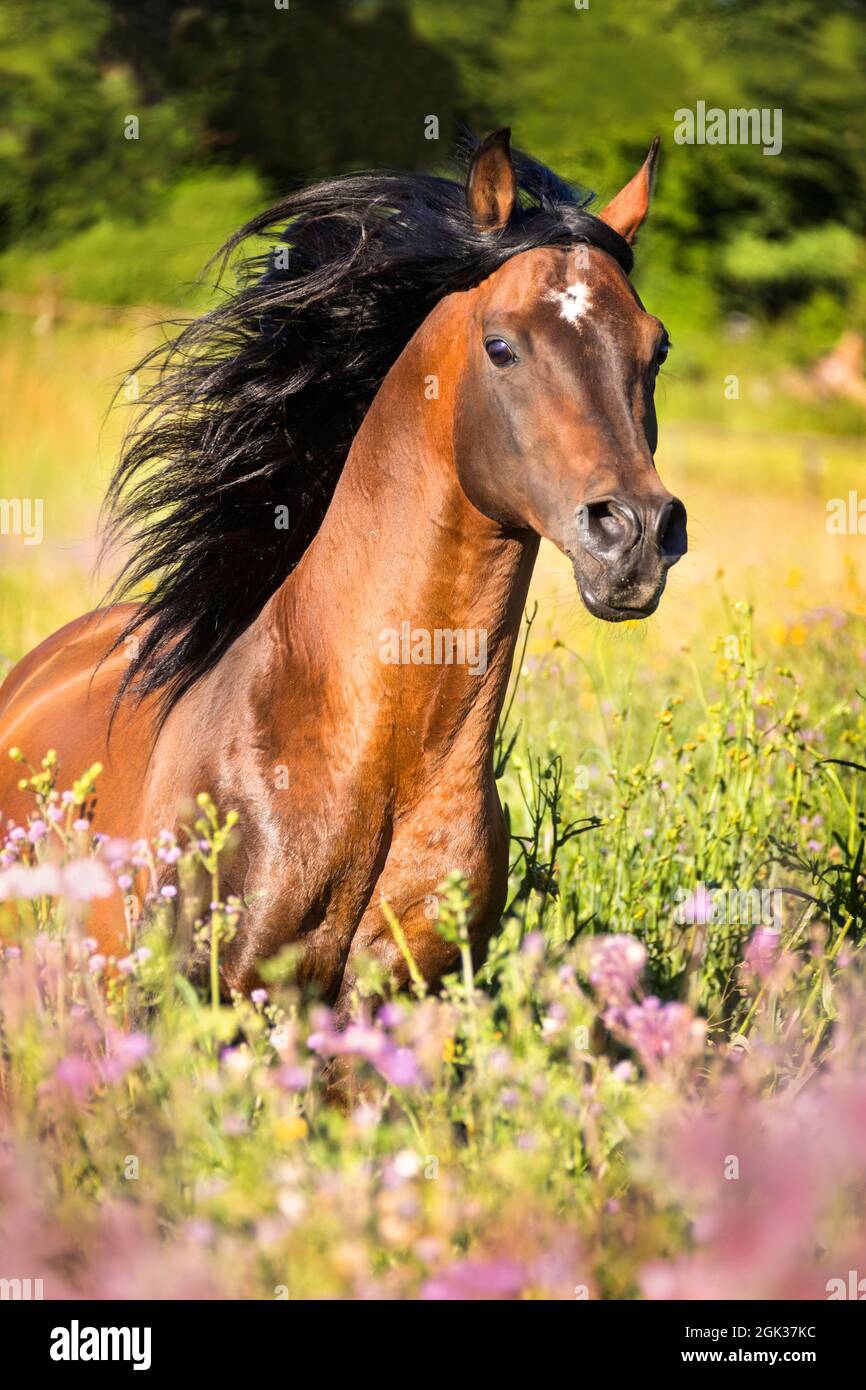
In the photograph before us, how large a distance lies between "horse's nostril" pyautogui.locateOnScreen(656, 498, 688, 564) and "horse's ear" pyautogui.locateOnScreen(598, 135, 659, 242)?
0.90m

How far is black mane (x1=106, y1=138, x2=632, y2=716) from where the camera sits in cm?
343

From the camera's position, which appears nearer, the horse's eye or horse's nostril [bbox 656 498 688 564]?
horse's nostril [bbox 656 498 688 564]

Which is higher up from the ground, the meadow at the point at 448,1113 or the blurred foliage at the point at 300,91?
the blurred foliage at the point at 300,91

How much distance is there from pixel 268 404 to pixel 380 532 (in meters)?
0.65

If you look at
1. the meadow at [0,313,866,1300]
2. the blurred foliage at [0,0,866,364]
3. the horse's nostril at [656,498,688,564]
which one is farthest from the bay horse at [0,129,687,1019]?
the blurred foliage at [0,0,866,364]

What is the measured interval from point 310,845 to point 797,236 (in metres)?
23.1

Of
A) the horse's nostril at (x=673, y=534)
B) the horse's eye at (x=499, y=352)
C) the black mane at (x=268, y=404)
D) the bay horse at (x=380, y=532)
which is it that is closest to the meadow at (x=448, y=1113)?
the bay horse at (x=380, y=532)

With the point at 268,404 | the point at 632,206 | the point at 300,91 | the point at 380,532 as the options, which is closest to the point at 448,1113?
the point at 380,532

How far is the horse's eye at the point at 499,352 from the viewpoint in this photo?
2.84 meters

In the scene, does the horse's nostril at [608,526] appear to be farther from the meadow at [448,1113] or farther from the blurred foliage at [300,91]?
the blurred foliage at [300,91]

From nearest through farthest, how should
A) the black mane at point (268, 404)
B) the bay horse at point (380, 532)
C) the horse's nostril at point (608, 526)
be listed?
the horse's nostril at point (608, 526)
the bay horse at point (380, 532)
the black mane at point (268, 404)

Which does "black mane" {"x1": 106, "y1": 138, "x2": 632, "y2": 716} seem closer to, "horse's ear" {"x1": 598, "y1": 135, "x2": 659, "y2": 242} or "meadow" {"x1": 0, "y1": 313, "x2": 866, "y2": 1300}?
"horse's ear" {"x1": 598, "y1": 135, "x2": 659, "y2": 242}

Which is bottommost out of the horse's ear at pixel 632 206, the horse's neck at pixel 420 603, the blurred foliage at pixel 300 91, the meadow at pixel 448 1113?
the meadow at pixel 448 1113

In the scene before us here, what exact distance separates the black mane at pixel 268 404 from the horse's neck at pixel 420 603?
15.3 inches
